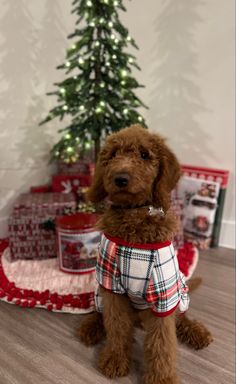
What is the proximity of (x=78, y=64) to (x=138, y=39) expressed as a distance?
1057 mm

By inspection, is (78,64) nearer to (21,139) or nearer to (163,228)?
(21,139)

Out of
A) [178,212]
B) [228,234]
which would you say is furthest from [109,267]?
[228,234]

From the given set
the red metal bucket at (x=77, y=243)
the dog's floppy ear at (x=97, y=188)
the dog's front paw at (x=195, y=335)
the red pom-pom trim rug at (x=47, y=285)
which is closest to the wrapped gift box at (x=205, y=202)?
the red pom-pom trim rug at (x=47, y=285)

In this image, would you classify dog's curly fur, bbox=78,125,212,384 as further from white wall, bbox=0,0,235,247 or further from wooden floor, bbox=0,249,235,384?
white wall, bbox=0,0,235,247

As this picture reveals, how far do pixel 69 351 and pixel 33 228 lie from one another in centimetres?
88

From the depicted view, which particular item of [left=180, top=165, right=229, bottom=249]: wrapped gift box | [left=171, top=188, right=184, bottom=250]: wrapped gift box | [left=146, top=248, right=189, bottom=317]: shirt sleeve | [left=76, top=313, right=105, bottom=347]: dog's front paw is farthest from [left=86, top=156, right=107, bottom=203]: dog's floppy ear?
[left=180, top=165, right=229, bottom=249]: wrapped gift box

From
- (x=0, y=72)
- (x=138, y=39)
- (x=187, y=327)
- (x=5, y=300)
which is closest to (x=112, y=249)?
(x=187, y=327)

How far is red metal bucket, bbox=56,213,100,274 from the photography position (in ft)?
5.76

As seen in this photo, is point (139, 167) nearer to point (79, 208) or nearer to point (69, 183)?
point (79, 208)

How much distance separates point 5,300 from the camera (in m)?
1.59

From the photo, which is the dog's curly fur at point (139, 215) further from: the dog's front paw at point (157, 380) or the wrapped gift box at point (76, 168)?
the wrapped gift box at point (76, 168)

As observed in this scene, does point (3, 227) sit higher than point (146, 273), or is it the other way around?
point (146, 273)

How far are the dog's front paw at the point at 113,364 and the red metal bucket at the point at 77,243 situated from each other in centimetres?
68

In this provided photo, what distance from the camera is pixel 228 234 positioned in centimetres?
238
